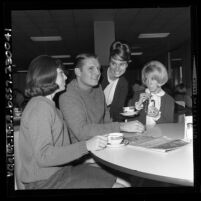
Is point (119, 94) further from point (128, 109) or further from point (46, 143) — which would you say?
point (46, 143)

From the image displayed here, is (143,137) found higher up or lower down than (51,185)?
higher up

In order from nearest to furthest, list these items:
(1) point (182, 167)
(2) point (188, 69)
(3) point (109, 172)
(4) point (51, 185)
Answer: (1) point (182, 167), (4) point (51, 185), (3) point (109, 172), (2) point (188, 69)

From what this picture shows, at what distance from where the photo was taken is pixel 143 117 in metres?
1.94

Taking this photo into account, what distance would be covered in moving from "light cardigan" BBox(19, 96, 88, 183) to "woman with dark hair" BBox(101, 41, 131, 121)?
17.8 inches

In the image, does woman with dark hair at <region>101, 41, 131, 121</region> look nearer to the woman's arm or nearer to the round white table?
the round white table

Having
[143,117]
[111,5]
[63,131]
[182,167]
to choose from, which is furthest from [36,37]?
[182,167]

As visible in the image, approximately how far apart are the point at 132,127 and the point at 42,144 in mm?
698

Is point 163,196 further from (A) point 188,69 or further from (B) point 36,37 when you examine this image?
(B) point 36,37

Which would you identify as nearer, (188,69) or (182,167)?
(182,167)

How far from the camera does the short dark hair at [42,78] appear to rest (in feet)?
5.16

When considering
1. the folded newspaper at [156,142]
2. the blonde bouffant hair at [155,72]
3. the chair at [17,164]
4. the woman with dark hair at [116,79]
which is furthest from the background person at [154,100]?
the chair at [17,164]

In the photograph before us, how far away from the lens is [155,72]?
6.25 ft

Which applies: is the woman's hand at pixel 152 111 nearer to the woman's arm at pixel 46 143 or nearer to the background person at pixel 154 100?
the background person at pixel 154 100

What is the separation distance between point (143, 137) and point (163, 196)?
47cm
